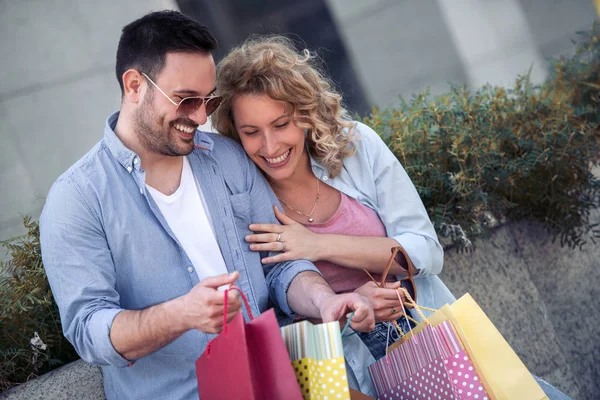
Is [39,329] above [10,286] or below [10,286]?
below

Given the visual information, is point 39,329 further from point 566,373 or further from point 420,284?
point 566,373

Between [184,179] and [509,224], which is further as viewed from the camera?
[509,224]

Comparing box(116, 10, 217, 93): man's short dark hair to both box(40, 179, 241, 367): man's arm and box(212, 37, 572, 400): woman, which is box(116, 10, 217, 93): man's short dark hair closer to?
box(212, 37, 572, 400): woman

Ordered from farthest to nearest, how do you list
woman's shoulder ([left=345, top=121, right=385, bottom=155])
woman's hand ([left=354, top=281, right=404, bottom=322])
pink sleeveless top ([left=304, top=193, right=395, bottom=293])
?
woman's shoulder ([left=345, top=121, right=385, bottom=155]) → pink sleeveless top ([left=304, top=193, right=395, bottom=293]) → woman's hand ([left=354, top=281, right=404, bottom=322])

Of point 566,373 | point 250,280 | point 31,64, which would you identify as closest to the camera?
point 250,280

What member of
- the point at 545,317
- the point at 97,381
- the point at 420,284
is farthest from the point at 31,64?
the point at 545,317

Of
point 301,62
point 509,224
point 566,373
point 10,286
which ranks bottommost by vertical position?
point 566,373

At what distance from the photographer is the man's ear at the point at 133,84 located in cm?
246

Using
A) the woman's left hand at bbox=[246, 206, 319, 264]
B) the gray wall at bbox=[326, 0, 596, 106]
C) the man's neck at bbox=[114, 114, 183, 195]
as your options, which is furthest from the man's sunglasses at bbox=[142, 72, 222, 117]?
the gray wall at bbox=[326, 0, 596, 106]

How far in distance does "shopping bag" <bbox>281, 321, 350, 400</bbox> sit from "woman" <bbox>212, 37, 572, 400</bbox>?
2.40 ft

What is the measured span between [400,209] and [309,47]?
110 inches

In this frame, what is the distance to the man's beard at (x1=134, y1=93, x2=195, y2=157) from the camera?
7.91 feet

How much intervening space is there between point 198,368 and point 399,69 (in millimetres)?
4072

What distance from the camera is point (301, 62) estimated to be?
2797mm
